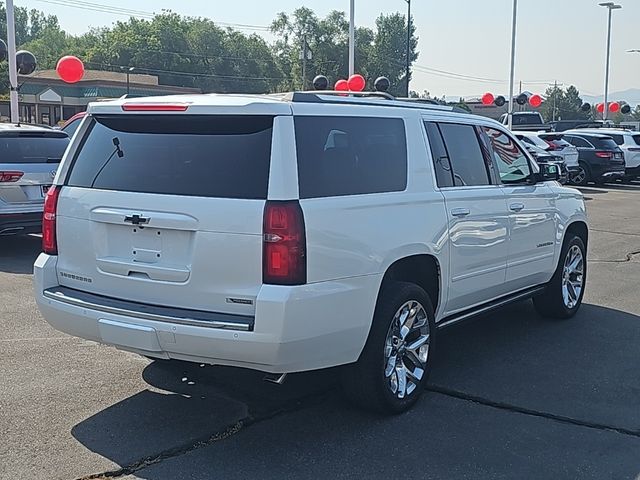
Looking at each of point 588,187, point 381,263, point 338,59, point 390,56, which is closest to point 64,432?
point 381,263

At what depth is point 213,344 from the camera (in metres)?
4.30

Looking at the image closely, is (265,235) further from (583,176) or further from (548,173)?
(583,176)

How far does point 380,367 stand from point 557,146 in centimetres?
1972

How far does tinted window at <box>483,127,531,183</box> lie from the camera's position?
6.53 m

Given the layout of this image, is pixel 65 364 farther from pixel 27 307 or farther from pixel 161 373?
pixel 27 307

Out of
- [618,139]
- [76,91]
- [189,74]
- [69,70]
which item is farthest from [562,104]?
[69,70]

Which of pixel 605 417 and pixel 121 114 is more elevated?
pixel 121 114

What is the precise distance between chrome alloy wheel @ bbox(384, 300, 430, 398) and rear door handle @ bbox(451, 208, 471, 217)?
0.74 metres

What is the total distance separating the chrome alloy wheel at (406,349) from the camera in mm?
5031

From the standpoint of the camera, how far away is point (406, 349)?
5.19 metres

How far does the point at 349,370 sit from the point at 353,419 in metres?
0.34

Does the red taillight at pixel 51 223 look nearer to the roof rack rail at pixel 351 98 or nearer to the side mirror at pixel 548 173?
the roof rack rail at pixel 351 98

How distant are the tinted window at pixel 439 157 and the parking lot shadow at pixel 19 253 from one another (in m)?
5.67

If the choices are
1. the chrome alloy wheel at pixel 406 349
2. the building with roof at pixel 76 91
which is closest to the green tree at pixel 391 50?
the building with roof at pixel 76 91
